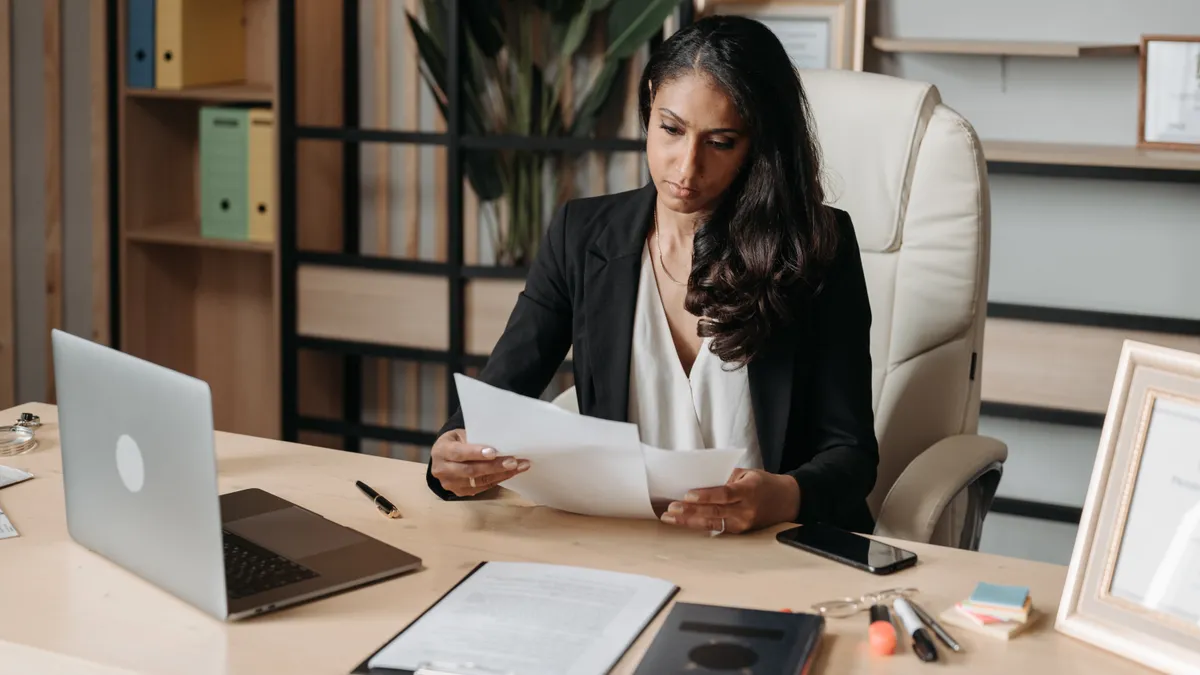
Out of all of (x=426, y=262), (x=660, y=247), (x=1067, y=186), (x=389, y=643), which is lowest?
(x=389, y=643)

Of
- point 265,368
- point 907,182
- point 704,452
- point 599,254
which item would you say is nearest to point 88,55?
point 265,368

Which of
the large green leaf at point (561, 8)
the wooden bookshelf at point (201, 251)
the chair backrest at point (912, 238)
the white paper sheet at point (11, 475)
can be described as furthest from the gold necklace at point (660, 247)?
the wooden bookshelf at point (201, 251)

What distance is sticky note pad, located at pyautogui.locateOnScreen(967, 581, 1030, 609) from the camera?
1218mm

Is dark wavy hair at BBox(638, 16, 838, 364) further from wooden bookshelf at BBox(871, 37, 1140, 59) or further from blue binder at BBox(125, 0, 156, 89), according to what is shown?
blue binder at BBox(125, 0, 156, 89)

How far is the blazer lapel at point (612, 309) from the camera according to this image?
178cm

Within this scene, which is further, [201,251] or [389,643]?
[201,251]

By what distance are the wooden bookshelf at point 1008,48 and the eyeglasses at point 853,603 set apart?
1.73m

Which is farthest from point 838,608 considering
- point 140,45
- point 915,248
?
point 140,45

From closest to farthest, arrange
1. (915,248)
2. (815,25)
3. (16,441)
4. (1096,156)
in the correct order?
(16,441), (915,248), (1096,156), (815,25)

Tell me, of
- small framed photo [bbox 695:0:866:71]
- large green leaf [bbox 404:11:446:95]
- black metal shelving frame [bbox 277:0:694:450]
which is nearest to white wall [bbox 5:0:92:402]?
black metal shelving frame [bbox 277:0:694:450]

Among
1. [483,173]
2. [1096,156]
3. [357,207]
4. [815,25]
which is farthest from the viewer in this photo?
[357,207]

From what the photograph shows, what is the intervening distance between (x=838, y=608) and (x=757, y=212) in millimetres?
650

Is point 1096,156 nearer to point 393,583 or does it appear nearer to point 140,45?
point 393,583

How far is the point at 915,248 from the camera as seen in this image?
193 cm
